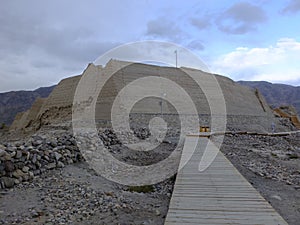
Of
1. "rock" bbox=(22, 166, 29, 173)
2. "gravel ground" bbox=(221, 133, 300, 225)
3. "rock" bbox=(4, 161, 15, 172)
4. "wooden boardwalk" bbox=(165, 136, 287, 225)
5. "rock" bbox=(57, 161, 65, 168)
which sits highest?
"rock" bbox=(4, 161, 15, 172)

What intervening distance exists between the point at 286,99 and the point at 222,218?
94.5 metres

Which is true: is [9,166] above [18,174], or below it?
above

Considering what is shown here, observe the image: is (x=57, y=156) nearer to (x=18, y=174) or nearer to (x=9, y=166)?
(x=18, y=174)

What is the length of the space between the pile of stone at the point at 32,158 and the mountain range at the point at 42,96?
1679 inches

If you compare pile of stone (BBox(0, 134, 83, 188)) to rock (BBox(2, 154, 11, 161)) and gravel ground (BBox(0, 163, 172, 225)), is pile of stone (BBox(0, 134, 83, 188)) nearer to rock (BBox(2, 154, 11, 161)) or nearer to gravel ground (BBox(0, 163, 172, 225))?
rock (BBox(2, 154, 11, 161))

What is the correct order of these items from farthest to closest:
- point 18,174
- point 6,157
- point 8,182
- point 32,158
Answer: point 32,158
point 18,174
point 6,157
point 8,182

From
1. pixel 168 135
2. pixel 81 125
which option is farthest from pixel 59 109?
pixel 168 135

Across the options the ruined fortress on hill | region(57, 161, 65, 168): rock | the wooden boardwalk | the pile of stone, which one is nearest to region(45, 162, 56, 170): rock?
the pile of stone

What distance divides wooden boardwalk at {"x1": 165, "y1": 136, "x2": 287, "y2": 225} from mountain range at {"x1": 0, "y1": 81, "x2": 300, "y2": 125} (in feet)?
152

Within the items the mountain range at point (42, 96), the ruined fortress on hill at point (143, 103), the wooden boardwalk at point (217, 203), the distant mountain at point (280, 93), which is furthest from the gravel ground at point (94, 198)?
the distant mountain at point (280, 93)

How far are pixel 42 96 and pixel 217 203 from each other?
7733 cm

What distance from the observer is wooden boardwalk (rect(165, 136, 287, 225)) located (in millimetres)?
3256

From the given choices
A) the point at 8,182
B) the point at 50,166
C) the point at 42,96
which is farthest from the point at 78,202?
the point at 42,96

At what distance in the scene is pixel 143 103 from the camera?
22516 mm
